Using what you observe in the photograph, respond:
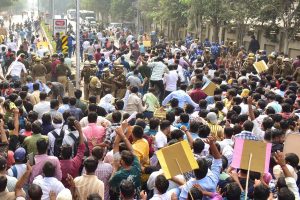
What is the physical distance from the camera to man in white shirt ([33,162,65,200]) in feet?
18.1

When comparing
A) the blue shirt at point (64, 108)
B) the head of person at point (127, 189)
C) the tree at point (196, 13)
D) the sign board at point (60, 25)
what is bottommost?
the blue shirt at point (64, 108)

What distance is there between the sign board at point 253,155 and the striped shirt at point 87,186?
155cm

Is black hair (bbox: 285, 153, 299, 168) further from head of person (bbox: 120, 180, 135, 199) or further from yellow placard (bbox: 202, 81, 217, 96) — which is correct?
yellow placard (bbox: 202, 81, 217, 96)

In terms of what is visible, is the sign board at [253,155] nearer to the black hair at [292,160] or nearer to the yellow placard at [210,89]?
the black hair at [292,160]

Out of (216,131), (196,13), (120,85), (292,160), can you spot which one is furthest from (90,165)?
(196,13)

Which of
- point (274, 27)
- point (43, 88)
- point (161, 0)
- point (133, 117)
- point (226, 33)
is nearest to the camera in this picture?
point (133, 117)

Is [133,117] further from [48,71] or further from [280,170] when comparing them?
[48,71]

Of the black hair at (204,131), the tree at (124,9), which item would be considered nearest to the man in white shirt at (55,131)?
the black hair at (204,131)

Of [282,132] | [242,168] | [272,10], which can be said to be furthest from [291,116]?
[272,10]

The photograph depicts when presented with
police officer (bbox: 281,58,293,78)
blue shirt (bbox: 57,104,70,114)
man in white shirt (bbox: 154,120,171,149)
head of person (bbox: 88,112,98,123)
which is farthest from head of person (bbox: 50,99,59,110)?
police officer (bbox: 281,58,293,78)

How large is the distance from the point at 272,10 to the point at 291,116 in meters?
13.0

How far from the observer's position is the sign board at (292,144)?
671 centimetres

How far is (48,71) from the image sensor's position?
15.4 metres

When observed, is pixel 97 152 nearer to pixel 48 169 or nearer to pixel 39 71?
pixel 48 169
